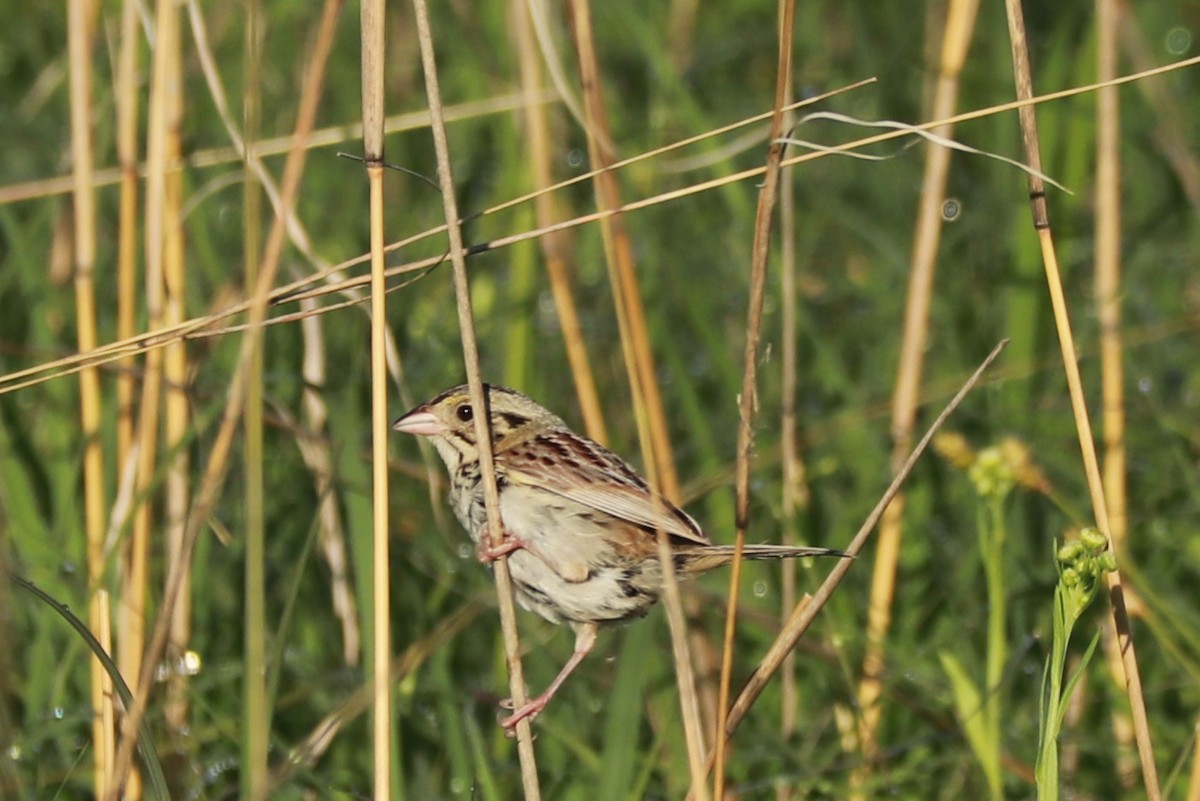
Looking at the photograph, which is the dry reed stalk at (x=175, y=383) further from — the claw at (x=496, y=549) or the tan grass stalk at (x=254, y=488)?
the tan grass stalk at (x=254, y=488)

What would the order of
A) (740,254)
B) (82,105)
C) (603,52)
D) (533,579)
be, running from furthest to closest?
1. (603,52)
2. (740,254)
3. (82,105)
4. (533,579)

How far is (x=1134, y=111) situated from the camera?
534 cm

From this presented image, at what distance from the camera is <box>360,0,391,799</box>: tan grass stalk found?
198 cm

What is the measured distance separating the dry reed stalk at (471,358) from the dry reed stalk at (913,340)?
1.09 meters

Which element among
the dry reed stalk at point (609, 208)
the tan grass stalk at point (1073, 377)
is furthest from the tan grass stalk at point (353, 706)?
the tan grass stalk at point (1073, 377)

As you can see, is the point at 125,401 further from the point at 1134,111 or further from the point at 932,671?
the point at 1134,111

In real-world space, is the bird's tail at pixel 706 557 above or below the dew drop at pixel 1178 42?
below

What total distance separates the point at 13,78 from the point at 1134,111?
140 inches

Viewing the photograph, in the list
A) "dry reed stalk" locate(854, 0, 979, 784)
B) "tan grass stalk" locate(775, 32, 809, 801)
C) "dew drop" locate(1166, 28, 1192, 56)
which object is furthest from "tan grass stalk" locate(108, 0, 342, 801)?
"dew drop" locate(1166, 28, 1192, 56)

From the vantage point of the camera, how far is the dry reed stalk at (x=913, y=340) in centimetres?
312

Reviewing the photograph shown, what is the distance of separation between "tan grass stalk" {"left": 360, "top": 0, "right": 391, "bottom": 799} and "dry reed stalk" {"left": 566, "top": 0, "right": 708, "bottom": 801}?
0.28 meters

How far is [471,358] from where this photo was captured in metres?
2.04

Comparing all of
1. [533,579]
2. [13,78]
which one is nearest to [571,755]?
[533,579]

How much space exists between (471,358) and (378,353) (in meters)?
0.11
